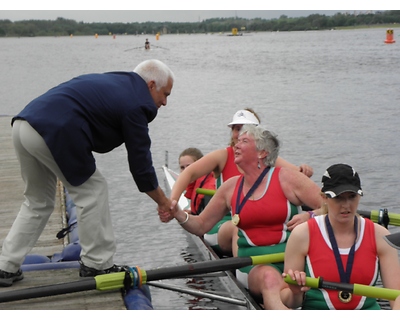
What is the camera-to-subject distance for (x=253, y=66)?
153ft

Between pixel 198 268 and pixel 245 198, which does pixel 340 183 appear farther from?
pixel 198 268

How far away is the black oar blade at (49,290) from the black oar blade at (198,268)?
495mm

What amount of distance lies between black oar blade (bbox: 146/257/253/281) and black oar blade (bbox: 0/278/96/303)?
0.49 meters

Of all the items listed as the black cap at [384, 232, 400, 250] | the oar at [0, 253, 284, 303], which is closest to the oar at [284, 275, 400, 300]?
the black cap at [384, 232, 400, 250]

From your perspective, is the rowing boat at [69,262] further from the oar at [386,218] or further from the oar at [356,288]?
the oar at [386,218]

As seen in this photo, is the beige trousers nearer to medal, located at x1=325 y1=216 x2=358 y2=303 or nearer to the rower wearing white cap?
the rower wearing white cap

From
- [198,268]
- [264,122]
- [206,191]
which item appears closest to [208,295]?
[198,268]

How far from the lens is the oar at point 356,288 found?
423 cm

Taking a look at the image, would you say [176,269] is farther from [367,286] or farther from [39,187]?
[367,286]

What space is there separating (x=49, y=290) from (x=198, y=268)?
110 centimetres

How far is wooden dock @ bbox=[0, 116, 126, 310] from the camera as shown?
495cm

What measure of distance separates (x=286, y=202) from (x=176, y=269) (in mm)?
985

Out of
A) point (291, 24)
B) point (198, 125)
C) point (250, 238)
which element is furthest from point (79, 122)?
point (291, 24)

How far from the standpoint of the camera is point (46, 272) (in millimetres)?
5578
